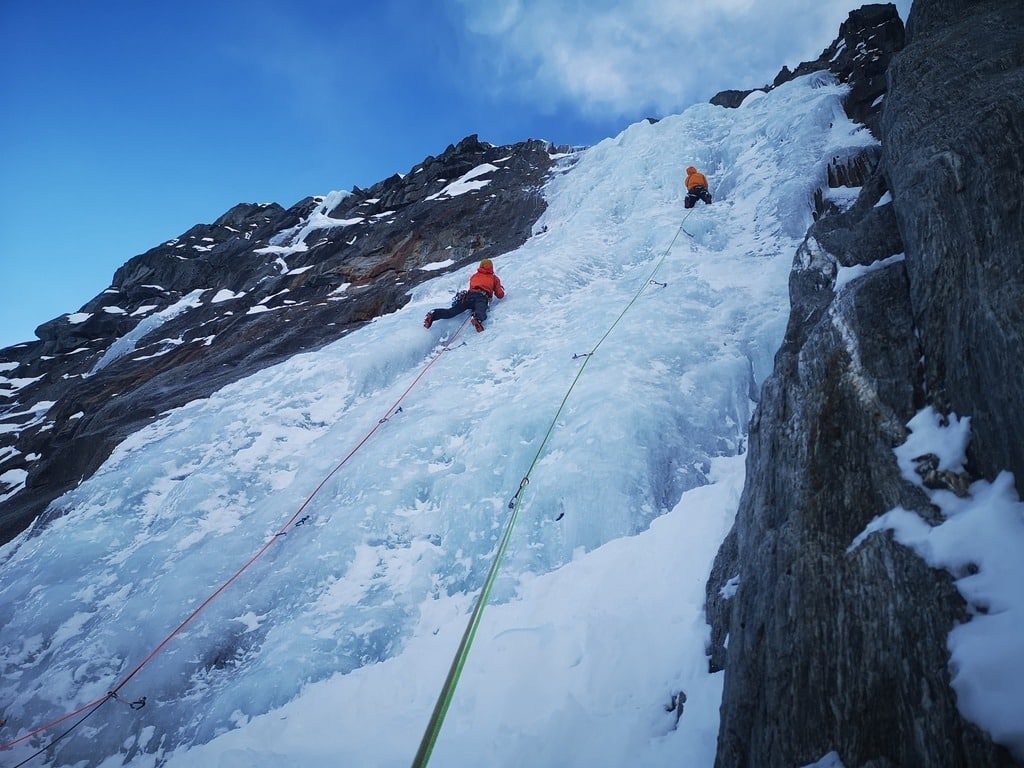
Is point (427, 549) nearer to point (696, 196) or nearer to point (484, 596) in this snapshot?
point (484, 596)

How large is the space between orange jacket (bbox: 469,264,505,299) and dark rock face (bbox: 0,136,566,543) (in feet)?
11.6

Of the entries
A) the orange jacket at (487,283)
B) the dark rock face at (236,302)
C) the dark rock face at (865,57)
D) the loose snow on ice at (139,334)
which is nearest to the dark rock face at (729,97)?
the dark rock face at (865,57)

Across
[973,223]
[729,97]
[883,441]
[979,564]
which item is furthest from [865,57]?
[979,564]

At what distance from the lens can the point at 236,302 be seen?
64.8 feet

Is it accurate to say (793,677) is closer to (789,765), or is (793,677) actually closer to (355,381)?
(789,765)

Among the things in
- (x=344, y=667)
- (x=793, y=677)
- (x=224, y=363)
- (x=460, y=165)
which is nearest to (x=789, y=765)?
(x=793, y=677)

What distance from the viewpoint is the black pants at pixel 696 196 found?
38.2ft

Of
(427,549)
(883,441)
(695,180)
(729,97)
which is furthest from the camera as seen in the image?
(729,97)

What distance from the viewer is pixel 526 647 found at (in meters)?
4.16

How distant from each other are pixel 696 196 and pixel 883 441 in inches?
422

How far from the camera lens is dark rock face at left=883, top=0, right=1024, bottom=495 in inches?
85.1

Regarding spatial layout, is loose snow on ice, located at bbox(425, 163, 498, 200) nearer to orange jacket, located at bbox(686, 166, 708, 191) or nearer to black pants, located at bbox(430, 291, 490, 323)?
orange jacket, located at bbox(686, 166, 708, 191)

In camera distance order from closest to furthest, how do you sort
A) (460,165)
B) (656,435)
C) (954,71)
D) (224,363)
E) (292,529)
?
(954,71) < (656,435) < (292,529) < (224,363) < (460,165)

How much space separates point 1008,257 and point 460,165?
26.6m
